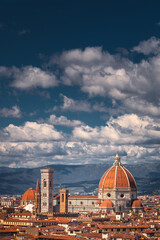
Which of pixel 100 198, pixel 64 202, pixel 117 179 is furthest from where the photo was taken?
pixel 100 198

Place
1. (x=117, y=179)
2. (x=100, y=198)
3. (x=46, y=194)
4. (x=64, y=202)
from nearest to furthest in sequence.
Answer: (x=46, y=194) → (x=64, y=202) → (x=117, y=179) → (x=100, y=198)

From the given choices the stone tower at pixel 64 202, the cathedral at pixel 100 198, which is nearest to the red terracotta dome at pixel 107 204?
the cathedral at pixel 100 198

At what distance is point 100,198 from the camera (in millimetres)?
128625

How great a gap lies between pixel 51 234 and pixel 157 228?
16.9 m

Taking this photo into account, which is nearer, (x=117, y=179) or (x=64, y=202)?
(x=64, y=202)

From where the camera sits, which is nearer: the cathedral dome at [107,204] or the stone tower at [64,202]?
the cathedral dome at [107,204]

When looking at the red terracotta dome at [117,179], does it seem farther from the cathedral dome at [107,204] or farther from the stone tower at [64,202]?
the stone tower at [64,202]

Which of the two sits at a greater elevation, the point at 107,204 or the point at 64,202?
the point at 64,202

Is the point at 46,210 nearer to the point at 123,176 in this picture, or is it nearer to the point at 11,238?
the point at 123,176

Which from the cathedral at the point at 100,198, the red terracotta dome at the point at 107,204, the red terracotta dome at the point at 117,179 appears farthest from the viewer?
the red terracotta dome at the point at 117,179

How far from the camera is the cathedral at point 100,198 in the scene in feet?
410

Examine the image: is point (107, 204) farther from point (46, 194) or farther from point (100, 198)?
point (46, 194)

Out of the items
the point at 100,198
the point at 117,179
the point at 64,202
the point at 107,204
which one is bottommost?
the point at 107,204

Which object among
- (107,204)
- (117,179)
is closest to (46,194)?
(107,204)
